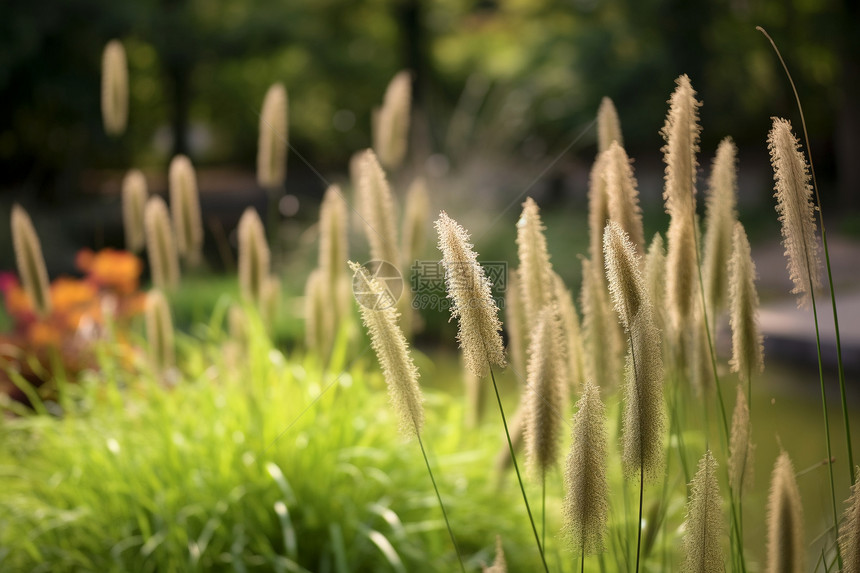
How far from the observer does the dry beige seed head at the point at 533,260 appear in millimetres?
875

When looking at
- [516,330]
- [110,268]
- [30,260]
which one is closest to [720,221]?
[516,330]

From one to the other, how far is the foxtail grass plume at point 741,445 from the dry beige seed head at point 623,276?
32 cm

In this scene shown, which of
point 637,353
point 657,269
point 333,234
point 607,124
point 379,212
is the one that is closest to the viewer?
point 637,353

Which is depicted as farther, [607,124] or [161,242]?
[161,242]

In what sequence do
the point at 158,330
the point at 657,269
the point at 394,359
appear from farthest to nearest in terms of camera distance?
the point at 158,330, the point at 657,269, the point at 394,359

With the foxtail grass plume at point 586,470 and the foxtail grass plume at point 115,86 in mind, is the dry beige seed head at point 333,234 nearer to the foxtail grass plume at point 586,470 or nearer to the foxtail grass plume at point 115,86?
the foxtail grass plume at point 115,86

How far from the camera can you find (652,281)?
3.24ft

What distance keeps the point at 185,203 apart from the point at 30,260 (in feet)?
1.24

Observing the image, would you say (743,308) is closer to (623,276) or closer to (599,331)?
(599,331)

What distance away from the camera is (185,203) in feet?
6.02

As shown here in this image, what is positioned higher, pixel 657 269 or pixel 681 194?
pixel 681 194

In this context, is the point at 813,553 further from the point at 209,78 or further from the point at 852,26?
the point at 209,78

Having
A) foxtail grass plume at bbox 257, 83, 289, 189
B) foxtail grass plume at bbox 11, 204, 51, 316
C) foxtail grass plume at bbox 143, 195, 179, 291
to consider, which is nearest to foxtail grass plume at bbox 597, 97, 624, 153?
foxtail grass plume at bbox 257, 83, 289, 189

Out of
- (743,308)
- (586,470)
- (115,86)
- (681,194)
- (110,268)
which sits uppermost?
(115,86)
